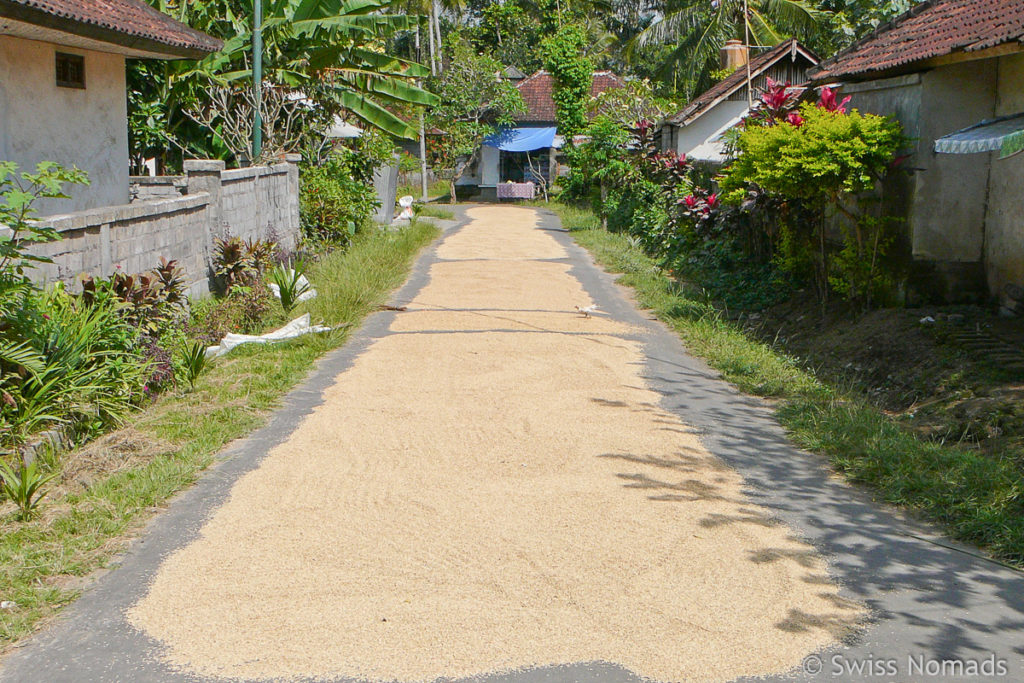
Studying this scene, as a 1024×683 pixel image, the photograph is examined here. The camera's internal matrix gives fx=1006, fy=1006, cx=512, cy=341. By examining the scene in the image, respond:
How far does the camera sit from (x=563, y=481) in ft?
20.7

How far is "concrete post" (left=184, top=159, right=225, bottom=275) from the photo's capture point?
1290cm

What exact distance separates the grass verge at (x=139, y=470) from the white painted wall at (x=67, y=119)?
3.82 m

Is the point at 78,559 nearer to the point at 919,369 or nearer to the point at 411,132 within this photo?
the point at 919,369

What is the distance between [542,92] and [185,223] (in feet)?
124

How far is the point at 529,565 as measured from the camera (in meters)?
5.05

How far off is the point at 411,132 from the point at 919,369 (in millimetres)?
12653

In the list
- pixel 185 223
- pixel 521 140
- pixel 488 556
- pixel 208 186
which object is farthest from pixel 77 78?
pixel 521 140

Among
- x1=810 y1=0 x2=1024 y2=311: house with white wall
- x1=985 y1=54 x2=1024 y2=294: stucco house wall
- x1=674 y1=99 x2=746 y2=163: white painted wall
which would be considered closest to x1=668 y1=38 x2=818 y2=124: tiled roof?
x1=674 y1=99 x2=746 y2=163: white painted wall

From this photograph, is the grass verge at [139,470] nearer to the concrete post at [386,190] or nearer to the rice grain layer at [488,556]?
the rice grain layer at [488,556]

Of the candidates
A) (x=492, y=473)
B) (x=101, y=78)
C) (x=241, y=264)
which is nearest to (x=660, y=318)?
(x=241, y=264)

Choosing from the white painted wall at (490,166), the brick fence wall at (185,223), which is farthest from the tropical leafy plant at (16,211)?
the white painted wall at (490,166)

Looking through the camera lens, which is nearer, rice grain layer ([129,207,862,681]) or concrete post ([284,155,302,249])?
rice grain layer ([129,207,862,681])

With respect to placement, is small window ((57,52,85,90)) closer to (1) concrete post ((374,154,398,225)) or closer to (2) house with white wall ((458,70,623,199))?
(1) concrete post ((374,154,398,225))

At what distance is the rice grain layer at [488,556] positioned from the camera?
13.9 feet
